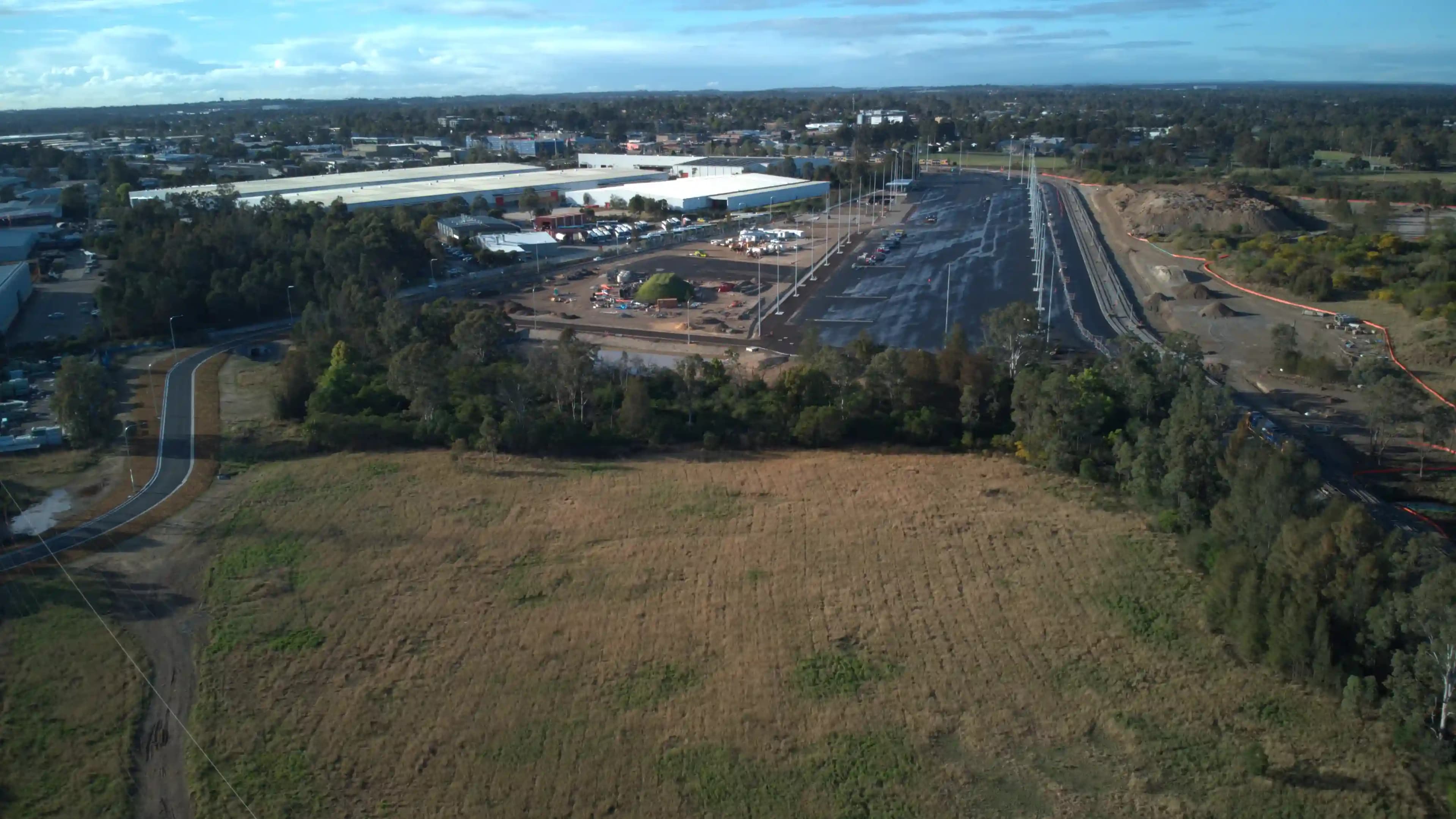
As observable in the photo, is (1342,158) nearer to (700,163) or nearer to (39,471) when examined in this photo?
(700,163)

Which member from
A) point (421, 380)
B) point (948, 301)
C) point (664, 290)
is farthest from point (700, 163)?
point (421, 380)

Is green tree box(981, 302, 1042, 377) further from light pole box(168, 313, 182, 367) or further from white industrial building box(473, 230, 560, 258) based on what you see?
white industrial building box(473, 230, 560, 258)

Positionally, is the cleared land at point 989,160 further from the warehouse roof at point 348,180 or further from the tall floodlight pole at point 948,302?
the tall floodlight pole at point 948,302

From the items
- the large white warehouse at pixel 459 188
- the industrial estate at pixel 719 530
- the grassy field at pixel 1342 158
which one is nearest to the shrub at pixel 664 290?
the industrial estate at pixel 719 530

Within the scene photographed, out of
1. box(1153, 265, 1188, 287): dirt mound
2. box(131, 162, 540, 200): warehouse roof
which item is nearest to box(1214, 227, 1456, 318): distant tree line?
box(1153, 265, 1188, 287): dirt mound

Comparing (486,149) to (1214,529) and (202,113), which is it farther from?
(202,113)

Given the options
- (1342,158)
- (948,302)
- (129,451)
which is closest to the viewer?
(129,451)

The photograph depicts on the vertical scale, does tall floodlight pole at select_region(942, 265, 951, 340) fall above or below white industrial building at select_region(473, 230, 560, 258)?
Result: below

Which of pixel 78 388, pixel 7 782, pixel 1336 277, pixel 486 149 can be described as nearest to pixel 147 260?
pixel 78 388
